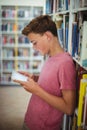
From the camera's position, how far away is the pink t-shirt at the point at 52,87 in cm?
137

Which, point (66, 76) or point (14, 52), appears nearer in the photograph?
point (66, 76)

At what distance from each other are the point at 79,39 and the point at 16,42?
414cm

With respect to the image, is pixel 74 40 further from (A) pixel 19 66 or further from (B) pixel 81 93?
(A) pixel 19 66

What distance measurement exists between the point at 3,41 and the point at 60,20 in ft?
11.3

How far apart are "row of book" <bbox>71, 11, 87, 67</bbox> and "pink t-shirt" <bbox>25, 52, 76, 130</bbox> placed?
0.26 feet

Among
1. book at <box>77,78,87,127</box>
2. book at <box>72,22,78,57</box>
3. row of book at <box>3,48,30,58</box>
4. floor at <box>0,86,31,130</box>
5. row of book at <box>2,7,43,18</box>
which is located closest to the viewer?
book at <box>77,78,87,127</box>

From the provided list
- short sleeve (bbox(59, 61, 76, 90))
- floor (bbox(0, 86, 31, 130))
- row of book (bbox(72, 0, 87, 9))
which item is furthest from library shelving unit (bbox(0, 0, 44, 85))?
short sleeve (bbox(59, 61, 76, 90))

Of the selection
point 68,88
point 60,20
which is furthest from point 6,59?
point 68,88

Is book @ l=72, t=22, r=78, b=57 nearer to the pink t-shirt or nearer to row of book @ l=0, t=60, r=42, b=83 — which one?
the pink t-shirt

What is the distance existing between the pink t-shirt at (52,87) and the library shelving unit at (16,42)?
3.85m

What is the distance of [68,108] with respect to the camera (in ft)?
4.53

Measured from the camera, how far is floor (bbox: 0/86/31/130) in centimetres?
333

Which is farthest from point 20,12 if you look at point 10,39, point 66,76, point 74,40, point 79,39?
point 66,76

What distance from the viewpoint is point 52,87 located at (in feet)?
4.73
